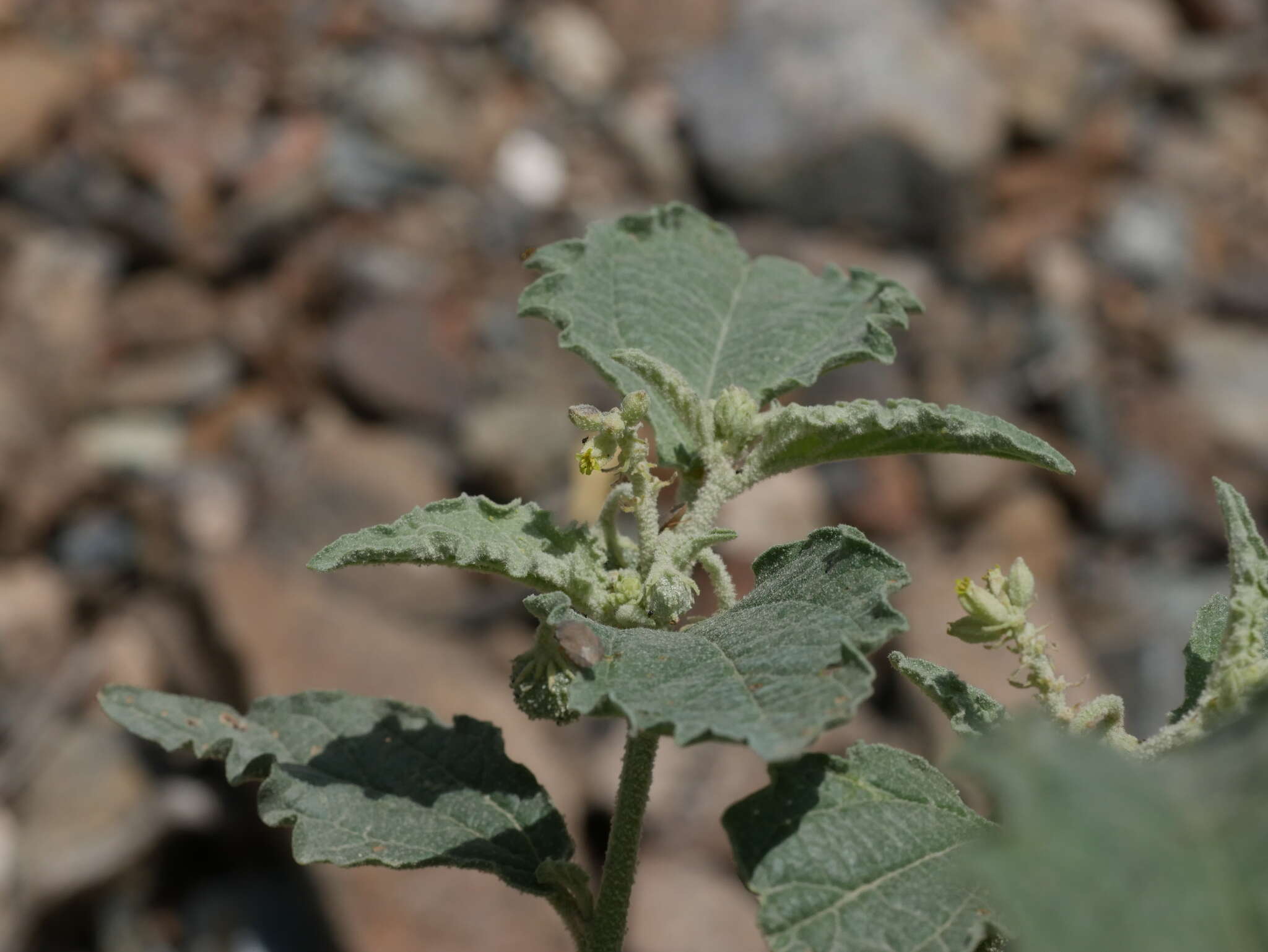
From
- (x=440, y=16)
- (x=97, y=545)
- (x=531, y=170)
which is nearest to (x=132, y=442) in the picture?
(x=97, y=545)

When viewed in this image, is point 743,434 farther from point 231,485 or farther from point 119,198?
point 119,198

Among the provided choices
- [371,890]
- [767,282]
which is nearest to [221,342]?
[371,890]

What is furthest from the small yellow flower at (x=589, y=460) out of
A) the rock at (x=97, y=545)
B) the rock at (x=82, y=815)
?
the rock at (x=97, y=545)

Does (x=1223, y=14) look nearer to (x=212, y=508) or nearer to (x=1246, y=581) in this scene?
(x=212, y=508)

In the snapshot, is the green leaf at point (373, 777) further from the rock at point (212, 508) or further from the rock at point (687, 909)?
the rock at point (212, 508)

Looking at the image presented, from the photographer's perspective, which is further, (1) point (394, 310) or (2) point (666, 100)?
(2) point (666, 100)

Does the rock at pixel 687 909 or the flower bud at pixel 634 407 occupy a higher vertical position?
the flower bud at pixel 634 407
